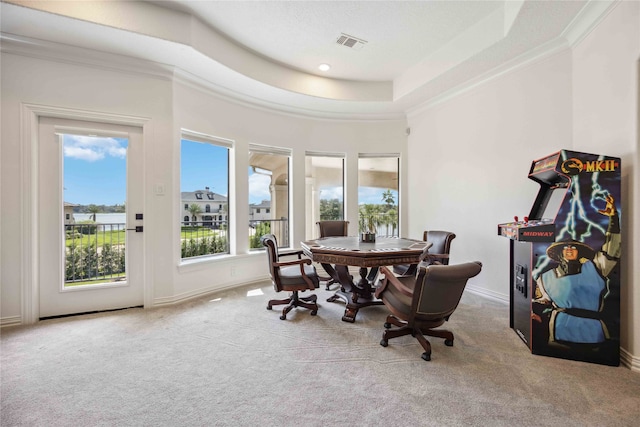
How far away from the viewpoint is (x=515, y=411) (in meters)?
1.68

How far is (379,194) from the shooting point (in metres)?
5.66

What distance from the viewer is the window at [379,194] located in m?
5.59

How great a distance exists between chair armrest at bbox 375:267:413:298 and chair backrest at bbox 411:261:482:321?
0.35 feet

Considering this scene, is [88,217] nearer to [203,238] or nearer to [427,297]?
[203,238]

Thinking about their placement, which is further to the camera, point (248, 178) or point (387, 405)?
point (248, 178)

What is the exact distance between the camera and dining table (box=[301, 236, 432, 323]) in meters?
2.81

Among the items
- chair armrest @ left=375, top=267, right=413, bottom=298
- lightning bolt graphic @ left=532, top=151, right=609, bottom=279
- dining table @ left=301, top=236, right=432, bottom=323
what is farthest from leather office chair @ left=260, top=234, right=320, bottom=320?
lightning bolt graphic @ left=532, top=151, right=609, bottom=279

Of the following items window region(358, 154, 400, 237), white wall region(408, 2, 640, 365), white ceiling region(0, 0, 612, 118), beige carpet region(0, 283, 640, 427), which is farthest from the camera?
window region(358, 154, 400, 237)

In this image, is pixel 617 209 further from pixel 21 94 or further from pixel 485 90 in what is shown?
pixel 21 94

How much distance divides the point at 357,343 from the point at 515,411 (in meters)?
1.20

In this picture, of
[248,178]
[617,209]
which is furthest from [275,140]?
[617,209]

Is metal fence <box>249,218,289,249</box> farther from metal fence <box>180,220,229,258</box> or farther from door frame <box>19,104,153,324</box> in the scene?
door frame <box>19,104,153,324</box>

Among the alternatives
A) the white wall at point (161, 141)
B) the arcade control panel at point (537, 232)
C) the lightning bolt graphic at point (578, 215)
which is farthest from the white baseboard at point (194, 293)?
the lightning bolt graphic at point (578, 215)

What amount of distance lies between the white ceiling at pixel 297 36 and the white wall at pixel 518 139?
268 millimetres
